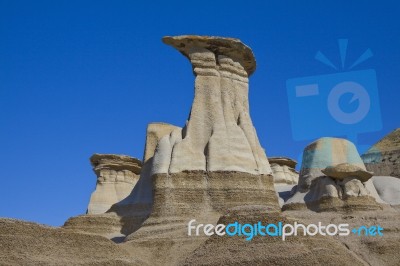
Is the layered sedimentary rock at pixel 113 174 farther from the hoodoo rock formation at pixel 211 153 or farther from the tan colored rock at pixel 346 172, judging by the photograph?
the tan colored rock at pixel 346 172

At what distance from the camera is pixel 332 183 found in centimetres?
3203

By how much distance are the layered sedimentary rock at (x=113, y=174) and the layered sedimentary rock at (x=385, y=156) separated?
2173cm

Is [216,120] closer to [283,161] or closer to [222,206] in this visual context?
[222,206]

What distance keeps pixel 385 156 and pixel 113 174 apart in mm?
25041

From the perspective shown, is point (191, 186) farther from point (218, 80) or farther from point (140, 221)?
point (218, 80)

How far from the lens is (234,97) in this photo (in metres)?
33.1

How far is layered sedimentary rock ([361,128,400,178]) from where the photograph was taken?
47562 mm

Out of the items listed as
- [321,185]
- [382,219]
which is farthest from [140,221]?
[382,219]

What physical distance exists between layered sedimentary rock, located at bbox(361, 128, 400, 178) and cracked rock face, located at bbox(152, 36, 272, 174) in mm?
19133

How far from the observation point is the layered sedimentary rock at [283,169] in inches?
2282

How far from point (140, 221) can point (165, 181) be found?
371cm

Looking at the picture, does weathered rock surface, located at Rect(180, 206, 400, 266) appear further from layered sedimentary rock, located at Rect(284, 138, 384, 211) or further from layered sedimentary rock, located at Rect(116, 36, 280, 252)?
layered sedimentary rock, located at Rect(284, 138, 384, 211)

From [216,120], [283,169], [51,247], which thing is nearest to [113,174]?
[283,169]

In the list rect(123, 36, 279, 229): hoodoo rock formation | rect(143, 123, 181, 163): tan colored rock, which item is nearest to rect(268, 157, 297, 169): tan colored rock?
rect(143, 123, 181, 163): tan colored rock
